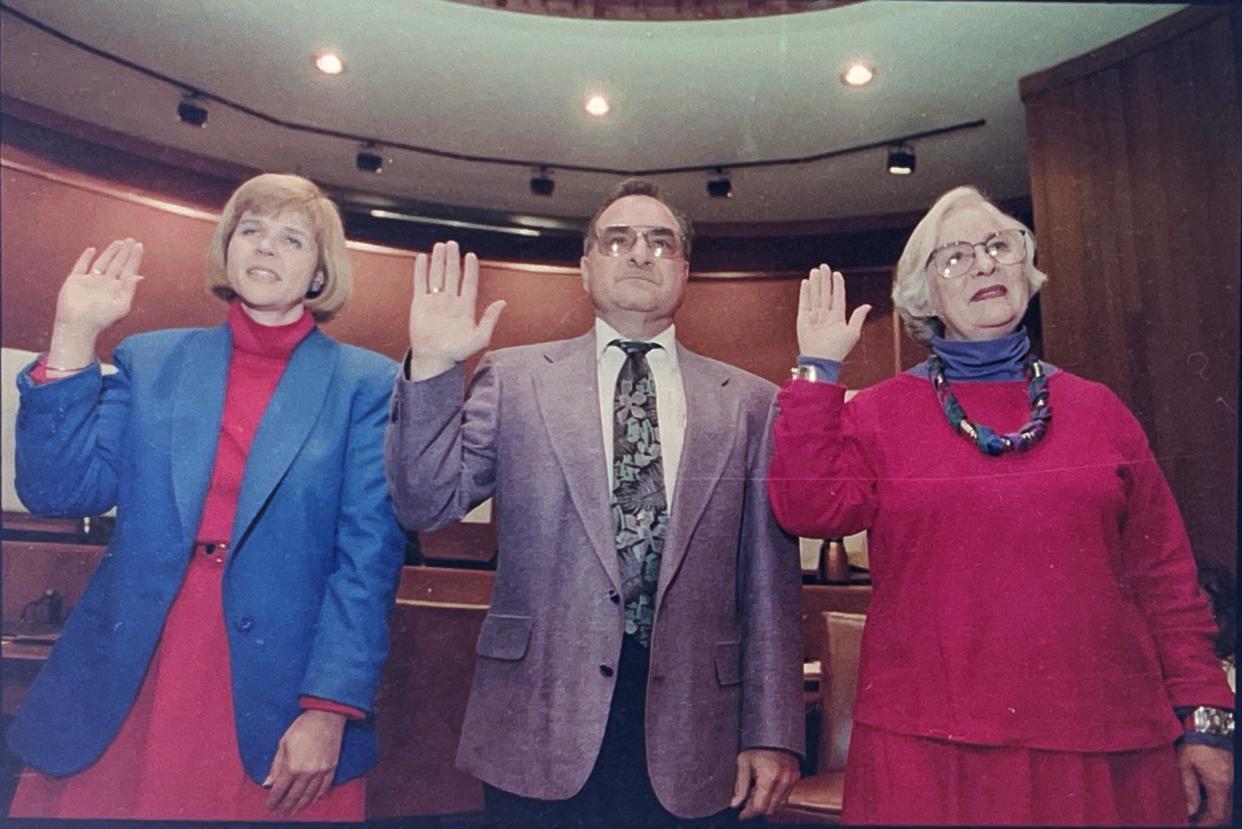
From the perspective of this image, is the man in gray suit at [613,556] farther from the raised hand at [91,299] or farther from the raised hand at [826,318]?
the raised hand at [91,299]

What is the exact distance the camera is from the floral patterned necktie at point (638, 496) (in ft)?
3.94

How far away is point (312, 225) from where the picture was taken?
1.34 metres

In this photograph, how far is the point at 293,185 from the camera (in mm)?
1363

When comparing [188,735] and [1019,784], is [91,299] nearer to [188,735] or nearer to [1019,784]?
[188,735]

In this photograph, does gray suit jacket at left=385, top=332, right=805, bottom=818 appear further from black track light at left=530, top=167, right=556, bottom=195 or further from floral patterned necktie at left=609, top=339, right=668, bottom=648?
black track light at left=530, top=167, right=556, bottom=195

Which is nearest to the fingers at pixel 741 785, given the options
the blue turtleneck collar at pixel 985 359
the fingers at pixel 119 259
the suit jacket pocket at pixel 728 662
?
the suit jacket pocket at pixel 728 662

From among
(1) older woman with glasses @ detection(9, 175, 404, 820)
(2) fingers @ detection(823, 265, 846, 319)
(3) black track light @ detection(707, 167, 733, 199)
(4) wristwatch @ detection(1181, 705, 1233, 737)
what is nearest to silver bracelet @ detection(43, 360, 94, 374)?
(1) older woman with glasses @ detection(9, 175, 404, 820)

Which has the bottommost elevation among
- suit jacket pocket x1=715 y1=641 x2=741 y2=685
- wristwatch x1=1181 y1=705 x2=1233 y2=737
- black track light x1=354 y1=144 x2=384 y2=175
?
wristwatch x1=1181 y1=705 x2=1233 y2=737

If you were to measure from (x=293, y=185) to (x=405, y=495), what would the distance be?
55 cm

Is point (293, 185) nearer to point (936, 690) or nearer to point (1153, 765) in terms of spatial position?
point (936, 690)

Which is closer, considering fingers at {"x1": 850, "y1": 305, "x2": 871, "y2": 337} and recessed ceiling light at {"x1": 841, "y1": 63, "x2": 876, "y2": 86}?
fingers at {"x1": 850, "y1": 305, "x2": 871, "y2": 337}

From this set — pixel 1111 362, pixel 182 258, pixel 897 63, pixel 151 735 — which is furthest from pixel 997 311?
pixel 151 735

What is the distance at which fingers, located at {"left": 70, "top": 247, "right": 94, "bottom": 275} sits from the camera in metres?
1.33

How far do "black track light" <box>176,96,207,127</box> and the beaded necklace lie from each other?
118cm
